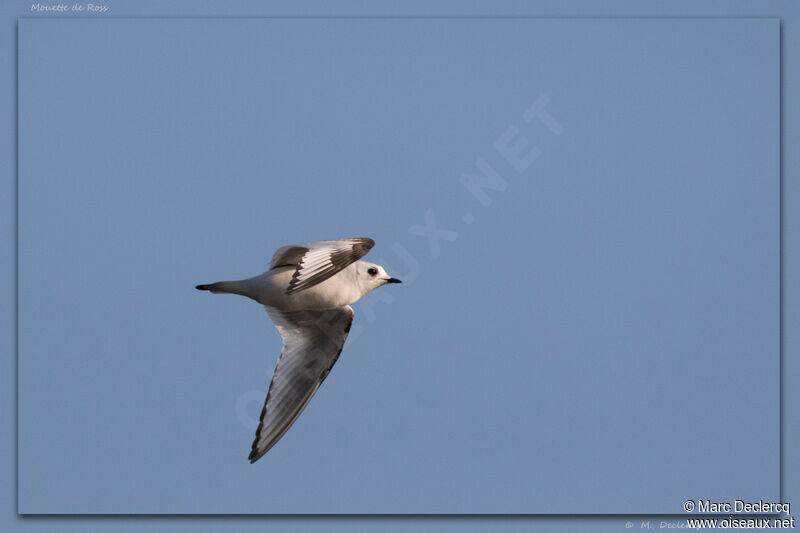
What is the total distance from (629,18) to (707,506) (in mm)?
1835

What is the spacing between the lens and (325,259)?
3.50 metres

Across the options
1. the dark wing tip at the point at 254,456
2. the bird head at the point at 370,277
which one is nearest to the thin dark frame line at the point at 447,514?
the dark wing tip at the point at 254,456

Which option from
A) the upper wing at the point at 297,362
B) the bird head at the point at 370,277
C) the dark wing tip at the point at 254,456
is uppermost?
the bird head at the point at 370,277

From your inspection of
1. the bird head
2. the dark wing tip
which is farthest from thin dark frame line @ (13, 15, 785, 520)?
the bird head

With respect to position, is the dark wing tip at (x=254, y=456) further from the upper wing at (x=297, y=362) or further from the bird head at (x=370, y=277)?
the bird head at (x=370, y=277)

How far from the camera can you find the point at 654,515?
4207 mm

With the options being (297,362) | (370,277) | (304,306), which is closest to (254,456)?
(297,362)

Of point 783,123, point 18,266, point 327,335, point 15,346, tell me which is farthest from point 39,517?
point 783,123

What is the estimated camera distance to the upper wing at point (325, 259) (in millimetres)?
3484

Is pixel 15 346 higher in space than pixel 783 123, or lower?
lower

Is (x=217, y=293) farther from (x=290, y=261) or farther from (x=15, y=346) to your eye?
(x=15, y=346)

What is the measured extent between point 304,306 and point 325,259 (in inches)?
13.9

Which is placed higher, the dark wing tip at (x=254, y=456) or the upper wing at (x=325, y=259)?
the upper wing at (x=325, y=259)

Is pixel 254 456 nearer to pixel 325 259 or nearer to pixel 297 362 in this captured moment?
pixel 297 362
